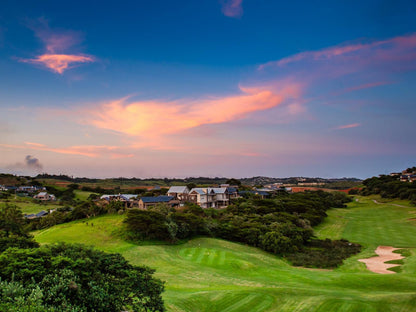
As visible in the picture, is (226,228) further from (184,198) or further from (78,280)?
(78,280)

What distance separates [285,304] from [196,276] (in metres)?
11.8

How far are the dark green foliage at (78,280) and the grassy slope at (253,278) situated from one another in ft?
16.1

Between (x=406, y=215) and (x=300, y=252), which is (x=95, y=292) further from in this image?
(x=406, y=215)

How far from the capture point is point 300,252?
4544cm

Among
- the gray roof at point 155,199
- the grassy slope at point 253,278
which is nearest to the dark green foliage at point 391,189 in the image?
the grassy slope at point 253,278

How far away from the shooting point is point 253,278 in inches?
1133

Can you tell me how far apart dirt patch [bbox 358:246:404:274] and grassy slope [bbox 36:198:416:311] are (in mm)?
1412

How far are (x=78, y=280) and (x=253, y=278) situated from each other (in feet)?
68.0

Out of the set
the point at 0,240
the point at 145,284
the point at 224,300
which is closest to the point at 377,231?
the point at 224,300

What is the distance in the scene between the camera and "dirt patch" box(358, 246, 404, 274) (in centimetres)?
3558

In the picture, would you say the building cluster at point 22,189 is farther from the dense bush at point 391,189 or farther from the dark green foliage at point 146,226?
the dense bush at point 391,189

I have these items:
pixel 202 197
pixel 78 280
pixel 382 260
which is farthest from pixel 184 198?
pixel 78 280

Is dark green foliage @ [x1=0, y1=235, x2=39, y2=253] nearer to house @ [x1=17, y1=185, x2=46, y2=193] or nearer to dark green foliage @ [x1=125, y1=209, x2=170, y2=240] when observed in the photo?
dark green foliage @ [x1=125, y1=209, x2=170, y2=240]

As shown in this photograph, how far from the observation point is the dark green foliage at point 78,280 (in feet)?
37.3
